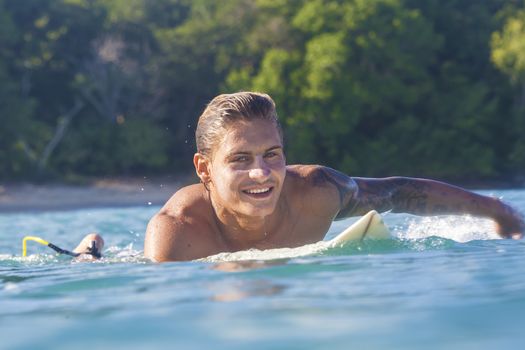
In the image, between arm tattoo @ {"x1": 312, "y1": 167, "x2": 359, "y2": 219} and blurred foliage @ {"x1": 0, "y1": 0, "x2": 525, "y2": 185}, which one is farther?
blurred foliage @ {"x1": 0, "y1": 0, "x2": 525, "y2": 185}

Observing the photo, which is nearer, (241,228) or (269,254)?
(269,254)

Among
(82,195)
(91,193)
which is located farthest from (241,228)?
(91,193)

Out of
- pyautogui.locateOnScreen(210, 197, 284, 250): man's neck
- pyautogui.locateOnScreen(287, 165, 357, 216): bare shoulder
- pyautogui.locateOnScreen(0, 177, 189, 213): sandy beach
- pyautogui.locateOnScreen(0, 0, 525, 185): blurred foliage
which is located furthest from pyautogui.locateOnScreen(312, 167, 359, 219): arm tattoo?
pyautogui.locateOnScreen(0, 0, 525, 185): blurred foliage

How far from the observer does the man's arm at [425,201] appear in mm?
5449

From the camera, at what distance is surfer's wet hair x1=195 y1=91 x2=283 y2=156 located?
4.60 meters

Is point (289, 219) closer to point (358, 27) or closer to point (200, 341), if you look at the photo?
point (200, 341)

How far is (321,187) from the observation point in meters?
5.16

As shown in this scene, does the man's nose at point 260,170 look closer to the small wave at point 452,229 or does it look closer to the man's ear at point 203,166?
the man's ear at point 203,166

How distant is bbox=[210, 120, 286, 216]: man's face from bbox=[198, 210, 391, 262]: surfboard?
25 cm

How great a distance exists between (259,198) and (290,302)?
5.24 ft

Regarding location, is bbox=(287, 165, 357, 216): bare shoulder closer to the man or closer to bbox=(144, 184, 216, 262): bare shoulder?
the man

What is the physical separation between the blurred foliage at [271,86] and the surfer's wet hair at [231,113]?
795 inches

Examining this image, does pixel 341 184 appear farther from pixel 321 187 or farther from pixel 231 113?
pixel 231 113

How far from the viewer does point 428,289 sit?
3.30 metres
